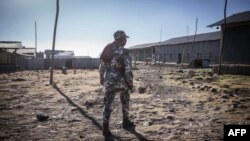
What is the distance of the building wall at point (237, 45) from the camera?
20781 millimetres

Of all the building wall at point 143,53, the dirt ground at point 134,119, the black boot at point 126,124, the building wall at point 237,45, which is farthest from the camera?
the building wall at point 143,53

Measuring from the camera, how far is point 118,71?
5148mm

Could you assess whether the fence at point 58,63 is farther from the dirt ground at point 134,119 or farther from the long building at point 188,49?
the dirt ground at point 134,119

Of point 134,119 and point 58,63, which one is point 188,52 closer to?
point 58,63

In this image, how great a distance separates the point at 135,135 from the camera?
16.0ft

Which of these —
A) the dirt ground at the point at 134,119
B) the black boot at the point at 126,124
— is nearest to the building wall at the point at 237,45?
the dirt ground at the point at 134,119

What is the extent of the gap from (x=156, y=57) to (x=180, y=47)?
9986 mm

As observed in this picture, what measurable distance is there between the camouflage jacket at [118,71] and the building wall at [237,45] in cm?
1874

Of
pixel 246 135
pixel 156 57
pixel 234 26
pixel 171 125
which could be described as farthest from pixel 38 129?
pixel 156 57

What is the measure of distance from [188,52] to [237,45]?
69.3 ft

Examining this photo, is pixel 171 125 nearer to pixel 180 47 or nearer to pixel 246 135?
pixel 246 135

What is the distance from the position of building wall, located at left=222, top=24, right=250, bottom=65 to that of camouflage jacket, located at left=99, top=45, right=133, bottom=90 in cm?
1874
